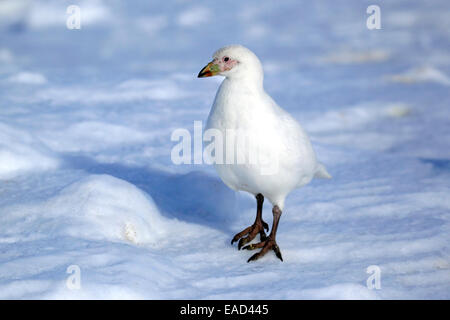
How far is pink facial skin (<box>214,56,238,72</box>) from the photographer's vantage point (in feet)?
11.1

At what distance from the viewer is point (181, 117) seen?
621 cm

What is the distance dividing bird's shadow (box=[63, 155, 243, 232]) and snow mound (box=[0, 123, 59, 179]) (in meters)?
0.19

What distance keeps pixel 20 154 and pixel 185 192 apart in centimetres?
136

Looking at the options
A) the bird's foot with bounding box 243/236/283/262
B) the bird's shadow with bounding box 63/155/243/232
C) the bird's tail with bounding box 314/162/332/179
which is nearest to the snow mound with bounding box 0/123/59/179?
the bird's shadow with bounding box 63/155/243/232

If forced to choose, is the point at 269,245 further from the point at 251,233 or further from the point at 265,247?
the point at 251,233

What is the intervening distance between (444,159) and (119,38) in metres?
6.82

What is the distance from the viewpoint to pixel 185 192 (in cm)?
439

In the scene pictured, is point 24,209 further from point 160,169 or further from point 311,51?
point 311,51

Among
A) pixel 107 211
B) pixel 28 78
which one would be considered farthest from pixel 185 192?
pixel 28 78

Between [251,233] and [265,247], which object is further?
[251,233]

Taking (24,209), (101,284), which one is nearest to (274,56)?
(24,209)

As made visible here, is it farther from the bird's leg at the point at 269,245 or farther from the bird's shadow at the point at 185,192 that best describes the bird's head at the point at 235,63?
the bird's shadow at the point at 185,192

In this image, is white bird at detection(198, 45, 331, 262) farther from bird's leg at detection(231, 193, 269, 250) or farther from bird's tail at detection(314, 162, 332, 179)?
bird's tail at detection(314, 162, 332, 179)

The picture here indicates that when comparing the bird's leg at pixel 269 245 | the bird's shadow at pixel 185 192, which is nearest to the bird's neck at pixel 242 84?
the bird's leg at pixel 269 245
